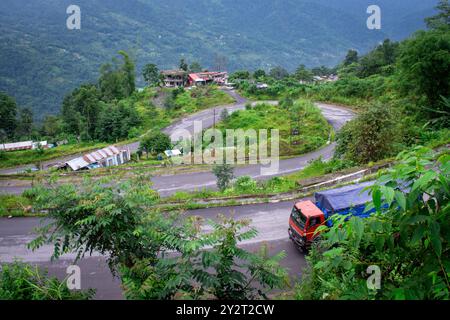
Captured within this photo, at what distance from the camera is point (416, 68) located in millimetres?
23891

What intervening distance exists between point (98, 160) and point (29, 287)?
1176 inches

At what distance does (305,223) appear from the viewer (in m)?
10.1

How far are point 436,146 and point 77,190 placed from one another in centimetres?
1696

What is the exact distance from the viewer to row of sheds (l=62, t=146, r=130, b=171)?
31.1 meters

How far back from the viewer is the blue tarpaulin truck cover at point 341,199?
10125mm

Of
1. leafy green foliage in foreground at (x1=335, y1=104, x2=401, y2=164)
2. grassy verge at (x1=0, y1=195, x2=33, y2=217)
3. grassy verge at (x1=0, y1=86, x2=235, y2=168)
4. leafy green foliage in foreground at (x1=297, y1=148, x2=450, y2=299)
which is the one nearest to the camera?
leafy green foliage in foreground at (x1=297, y1=148, x2=450, y2=299)

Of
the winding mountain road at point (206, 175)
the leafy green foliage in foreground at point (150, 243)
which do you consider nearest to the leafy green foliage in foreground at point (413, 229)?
the leafy green foliage in foreground at point (150, 243)

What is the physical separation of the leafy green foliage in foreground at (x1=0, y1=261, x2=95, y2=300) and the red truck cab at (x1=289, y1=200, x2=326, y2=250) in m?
6.61

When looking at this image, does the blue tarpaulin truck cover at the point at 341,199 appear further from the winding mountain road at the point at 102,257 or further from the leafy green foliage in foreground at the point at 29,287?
the leafy green foliage in foreground at the point at 29,287

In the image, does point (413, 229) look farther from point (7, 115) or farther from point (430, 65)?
point (7, 115)

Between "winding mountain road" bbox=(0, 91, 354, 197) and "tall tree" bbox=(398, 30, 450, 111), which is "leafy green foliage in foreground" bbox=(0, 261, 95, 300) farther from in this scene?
"tall tree" bbox=(398, 30, 450, 111)

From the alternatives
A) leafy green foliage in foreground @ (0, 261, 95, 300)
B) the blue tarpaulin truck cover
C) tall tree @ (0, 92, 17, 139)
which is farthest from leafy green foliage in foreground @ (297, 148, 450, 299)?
tall tree @ (0, 92, 17, 139)

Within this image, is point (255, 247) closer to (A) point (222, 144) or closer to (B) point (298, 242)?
(B) point (298, 242)

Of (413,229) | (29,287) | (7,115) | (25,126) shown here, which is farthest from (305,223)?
(25,126)
